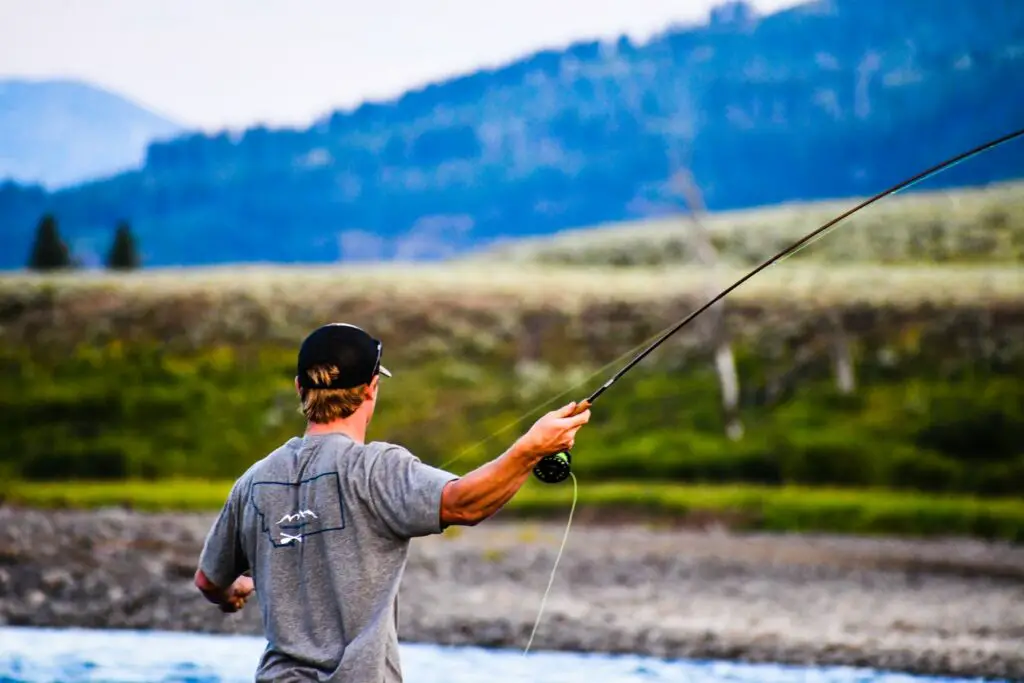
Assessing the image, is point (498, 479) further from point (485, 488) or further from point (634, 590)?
point (634, 590)

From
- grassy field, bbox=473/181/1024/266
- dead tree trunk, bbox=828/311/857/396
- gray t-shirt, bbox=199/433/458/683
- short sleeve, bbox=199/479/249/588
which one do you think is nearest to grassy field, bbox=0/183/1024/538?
dead tree trunk, bbox=828/311/857/396

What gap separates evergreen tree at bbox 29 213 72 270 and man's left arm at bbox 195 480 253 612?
3758 centimetres

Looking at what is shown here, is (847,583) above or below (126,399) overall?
below

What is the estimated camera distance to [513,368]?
107 ft

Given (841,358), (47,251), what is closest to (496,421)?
(841,358)

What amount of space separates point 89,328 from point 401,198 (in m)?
43.5

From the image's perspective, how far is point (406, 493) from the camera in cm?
345

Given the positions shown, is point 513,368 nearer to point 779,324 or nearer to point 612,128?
point 779,324

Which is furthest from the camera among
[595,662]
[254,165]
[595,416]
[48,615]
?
[254,165]

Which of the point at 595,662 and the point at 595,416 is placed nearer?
the point at 595,662

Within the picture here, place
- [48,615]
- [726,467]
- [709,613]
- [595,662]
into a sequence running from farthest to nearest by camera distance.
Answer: [726,467] < [709,613] < [48,615] < [595,662]

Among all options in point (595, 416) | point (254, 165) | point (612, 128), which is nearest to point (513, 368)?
point (595, 416)

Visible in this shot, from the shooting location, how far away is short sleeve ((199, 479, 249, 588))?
3723 mm

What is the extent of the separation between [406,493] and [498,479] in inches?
8.0
